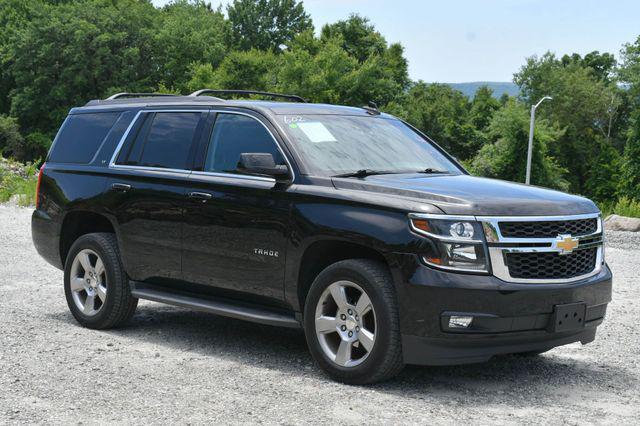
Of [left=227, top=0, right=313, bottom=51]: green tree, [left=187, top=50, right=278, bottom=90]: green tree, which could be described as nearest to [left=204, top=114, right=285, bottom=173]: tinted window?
[left=187, top=50, right=278, bottom=90]: green tree

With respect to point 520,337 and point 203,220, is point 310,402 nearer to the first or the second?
point 520,337

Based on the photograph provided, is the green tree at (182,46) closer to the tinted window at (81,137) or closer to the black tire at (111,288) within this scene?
the tinted window at (81,137)

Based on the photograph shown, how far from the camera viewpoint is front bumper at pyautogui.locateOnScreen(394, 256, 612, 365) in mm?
5809

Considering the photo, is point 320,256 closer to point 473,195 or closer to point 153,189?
point 473,195

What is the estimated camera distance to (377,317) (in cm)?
600

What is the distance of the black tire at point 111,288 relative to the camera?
316 inches

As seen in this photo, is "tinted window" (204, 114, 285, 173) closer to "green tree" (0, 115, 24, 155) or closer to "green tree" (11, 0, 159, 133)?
"green tree" (11, 0, 159, 133)

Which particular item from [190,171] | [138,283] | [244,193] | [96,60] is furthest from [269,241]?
[96,60]

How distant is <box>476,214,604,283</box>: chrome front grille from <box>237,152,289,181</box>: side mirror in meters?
1.54

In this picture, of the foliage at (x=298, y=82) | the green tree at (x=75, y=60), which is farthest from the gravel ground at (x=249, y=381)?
the green tree at (x=75, y=60)

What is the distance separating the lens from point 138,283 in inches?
315

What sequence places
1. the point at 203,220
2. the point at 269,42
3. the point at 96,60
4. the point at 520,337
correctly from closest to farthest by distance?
the point at 520,337, the point at 203,220, the point at 96,60, the point at 269,42

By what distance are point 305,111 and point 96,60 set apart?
71370 millimetres

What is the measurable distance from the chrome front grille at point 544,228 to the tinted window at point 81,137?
396 cm
